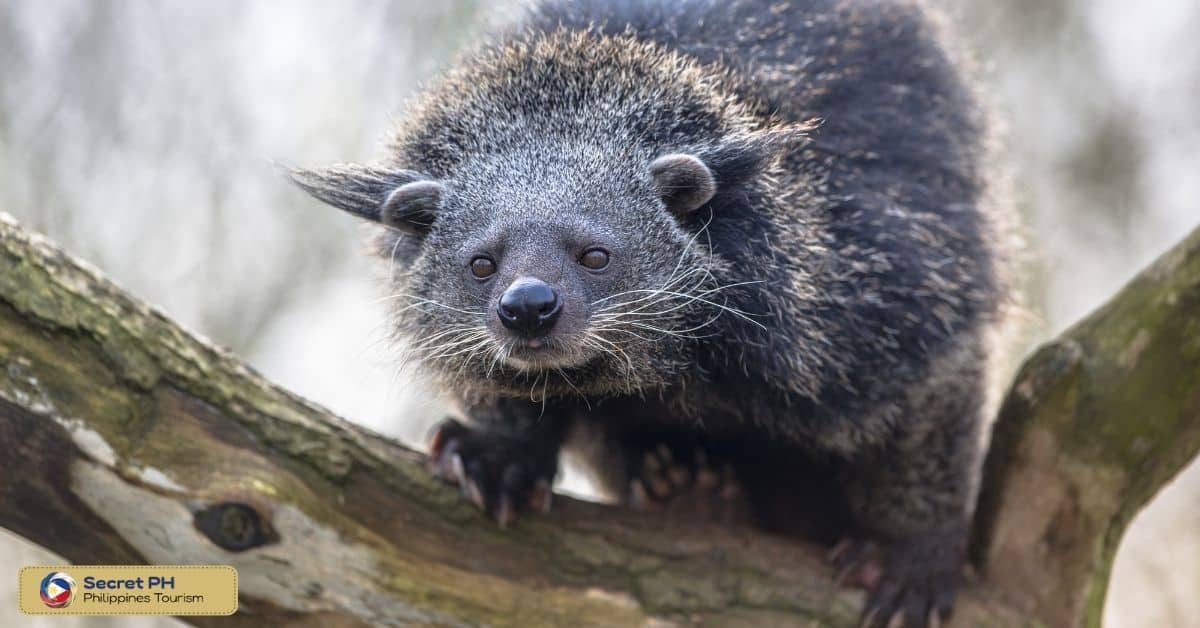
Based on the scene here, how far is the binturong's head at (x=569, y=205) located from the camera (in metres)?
5.17

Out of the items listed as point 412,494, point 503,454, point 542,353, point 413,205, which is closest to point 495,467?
point 503,454

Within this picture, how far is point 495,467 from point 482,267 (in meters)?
1.30

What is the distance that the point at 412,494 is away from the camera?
5.74 m

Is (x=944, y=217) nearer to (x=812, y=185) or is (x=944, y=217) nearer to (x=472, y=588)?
(x=812, y=185)

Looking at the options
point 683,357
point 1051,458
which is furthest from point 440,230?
point 1051,458

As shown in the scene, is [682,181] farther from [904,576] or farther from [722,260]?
[904,576]

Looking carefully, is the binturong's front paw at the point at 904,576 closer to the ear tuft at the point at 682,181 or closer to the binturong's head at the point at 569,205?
the binturong's head at the point at 569,205

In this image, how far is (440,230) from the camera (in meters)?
5.61

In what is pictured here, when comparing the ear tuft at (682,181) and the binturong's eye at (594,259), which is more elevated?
the ear tuft at (682,181)

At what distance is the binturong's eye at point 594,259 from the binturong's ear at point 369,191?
97 cm

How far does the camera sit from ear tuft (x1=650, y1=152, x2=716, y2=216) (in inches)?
213

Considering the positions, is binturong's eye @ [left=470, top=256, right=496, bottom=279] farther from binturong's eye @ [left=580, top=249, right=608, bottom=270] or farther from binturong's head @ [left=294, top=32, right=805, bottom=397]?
binturong's eye @ [left=580, top=249, right=608, bottom=270]

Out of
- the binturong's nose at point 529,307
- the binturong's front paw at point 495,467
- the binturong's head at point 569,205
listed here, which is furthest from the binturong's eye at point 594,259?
the binturong's front paw at point 495,467

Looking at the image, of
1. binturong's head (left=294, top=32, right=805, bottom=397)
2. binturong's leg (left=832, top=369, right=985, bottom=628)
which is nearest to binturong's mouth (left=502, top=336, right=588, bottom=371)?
binturong's head (left=294, top=32, right=805, bottom=397)
